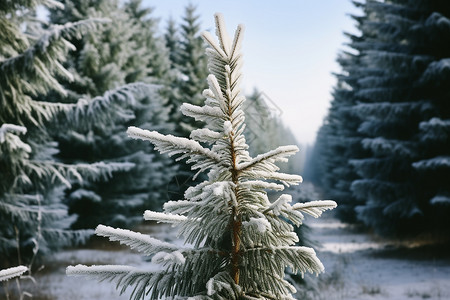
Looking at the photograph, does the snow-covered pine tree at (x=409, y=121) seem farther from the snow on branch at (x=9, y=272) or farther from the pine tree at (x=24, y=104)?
the snow on branch at (x=9, y=272)

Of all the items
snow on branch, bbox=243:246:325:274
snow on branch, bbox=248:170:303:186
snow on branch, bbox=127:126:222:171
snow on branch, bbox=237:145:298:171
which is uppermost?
snow on branch, bbox=127:126:222:171

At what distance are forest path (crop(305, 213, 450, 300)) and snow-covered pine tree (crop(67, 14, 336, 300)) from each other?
3.24 meters

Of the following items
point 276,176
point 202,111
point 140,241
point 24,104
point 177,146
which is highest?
point 24,104

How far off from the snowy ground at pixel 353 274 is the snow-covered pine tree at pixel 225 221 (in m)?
3.71

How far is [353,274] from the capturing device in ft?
30.1

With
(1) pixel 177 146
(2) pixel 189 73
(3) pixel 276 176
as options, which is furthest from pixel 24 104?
(2) pixel 189 73

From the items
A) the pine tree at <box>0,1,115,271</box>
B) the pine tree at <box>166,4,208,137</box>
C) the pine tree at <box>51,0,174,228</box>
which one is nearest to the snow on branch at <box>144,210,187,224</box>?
the pine tree at <box>0,1,115,271</box>

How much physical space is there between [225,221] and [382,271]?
9.34 meters

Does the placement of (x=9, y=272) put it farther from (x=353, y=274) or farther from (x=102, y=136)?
(x=102, y=136)

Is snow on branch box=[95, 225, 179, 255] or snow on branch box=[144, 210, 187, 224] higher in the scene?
snow on branch box=[144, 210, 187, 224]

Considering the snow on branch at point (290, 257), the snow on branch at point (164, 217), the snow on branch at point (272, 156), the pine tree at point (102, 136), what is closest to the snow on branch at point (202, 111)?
the snow on branch at point (272, 156)

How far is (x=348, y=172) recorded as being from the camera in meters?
18.3

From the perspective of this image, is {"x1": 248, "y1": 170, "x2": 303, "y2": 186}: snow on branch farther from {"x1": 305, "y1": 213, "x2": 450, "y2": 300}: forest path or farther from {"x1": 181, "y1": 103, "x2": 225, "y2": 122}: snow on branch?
{"x1": 305, "y1": 213, "x2": 450, "y2": 300}: forest path

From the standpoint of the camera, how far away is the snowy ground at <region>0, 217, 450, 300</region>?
7.25 metres
